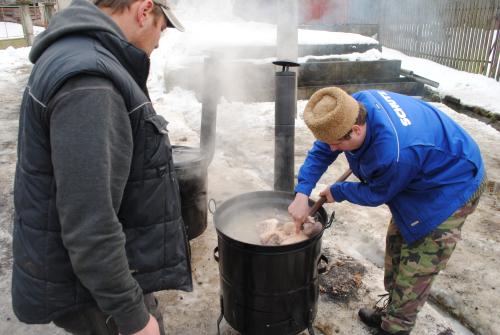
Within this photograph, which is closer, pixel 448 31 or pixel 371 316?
pixel 371 316

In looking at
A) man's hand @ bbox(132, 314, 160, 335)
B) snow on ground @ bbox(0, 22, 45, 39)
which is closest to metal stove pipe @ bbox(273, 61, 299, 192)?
man's hand @ bbox(132, 314, 160, 335)

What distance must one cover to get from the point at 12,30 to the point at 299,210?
2790 centimetres

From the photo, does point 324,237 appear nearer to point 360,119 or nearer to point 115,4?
point 360,119

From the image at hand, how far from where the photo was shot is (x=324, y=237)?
4387 mm

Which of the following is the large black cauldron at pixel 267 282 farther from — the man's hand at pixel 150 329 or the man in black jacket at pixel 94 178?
the man's hand at pixel 150 329

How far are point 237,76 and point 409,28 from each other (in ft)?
29.5

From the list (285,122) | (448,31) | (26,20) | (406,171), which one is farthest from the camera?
(26,20)

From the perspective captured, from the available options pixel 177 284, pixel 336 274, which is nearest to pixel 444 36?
pixel 336 274

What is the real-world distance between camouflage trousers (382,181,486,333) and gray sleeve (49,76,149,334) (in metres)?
1.99

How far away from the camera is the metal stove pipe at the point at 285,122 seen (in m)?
3.85

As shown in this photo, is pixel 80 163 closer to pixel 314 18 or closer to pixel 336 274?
pixel 336 274

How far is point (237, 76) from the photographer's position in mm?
10109

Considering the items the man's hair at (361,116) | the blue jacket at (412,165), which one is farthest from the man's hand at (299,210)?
the man's hair at (361,116)

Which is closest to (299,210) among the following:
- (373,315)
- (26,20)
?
(373,315)
